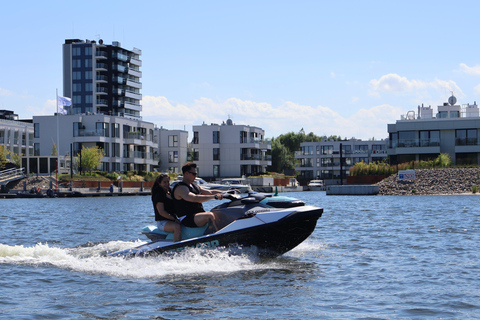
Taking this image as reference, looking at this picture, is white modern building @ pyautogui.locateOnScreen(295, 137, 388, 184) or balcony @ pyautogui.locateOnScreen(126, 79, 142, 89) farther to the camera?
white modern building @ pyautogui.locateOnScreen(295, 137, 388, 184)

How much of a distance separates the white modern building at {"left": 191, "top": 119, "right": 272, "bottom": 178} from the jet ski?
90.8 meters

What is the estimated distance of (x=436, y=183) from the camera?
188ft

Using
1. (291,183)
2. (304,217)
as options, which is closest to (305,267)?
(304,217)

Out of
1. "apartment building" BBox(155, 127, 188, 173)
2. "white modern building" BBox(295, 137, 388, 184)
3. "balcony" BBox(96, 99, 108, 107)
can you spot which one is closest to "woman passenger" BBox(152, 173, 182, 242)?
"apartment building" BBox(155, 127, 188, 173)

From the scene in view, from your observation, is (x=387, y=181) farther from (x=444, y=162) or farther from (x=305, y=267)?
(x=305, y=267)

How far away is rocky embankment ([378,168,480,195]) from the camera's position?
56281 millimetres

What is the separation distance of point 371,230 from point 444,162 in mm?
44993

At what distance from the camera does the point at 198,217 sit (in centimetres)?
1340

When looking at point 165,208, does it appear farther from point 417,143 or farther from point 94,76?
point 94,76

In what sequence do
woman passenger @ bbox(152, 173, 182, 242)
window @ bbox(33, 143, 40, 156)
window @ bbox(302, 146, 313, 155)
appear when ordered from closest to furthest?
woman passenger @ bbox(152, 173, 182, 242) < window @ bbox(33, 143, 40, 156) < window @ bbox(302, 146, 313, 155)

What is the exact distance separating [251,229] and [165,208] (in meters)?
1.98

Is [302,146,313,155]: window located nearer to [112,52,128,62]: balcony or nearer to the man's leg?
[112,52,128,62]: balcony

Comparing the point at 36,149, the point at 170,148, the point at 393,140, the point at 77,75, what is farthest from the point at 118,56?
the point at 393,140

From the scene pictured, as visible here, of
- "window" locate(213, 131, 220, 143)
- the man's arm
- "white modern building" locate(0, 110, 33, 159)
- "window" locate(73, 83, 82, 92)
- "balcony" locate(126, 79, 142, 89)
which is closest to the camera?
the man's arm
